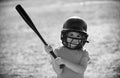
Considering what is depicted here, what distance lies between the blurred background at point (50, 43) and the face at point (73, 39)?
5.65 ft

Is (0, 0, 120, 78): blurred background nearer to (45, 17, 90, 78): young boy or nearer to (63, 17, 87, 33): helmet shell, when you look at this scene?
(45, 17, 90, 78): young boy

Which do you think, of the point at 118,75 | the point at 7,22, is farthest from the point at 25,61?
the point at 7,22

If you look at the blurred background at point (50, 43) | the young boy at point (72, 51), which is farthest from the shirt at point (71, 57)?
the blurred background at point (50, 43)

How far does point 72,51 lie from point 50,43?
364 centimetres

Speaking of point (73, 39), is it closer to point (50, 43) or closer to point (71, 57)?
point (71, 57)

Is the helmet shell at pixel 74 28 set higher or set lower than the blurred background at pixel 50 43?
lower

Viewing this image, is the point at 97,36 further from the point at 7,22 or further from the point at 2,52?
the point at 7,22

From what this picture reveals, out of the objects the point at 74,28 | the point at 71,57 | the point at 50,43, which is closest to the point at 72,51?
the point at 71,57

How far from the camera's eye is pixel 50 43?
21.5 ft

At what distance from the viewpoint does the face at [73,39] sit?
285 centimetres

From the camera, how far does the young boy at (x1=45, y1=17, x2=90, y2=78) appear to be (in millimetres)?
2848

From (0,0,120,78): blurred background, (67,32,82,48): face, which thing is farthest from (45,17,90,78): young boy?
(0,0,120,78): blurred background

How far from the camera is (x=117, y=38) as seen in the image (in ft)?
21.3

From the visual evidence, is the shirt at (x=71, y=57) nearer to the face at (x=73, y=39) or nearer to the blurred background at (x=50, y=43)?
the face at (x=73, y=39)
